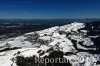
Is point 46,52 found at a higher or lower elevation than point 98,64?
higher

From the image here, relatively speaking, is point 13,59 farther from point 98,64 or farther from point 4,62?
point 98,64

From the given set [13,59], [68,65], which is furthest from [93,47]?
[13,59]

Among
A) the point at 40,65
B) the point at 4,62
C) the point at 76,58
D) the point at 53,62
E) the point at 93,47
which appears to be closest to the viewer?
the point at 4,62

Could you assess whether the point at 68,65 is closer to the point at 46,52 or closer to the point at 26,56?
the point at 46,52

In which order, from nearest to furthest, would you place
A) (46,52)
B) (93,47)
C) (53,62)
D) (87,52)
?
1. (53,62)
2. (46,52)
3. (87,52)
4. (93,47)

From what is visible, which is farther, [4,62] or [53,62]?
[53,62]

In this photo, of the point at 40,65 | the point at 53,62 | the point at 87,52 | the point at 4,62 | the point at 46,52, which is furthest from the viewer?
the point at 87,52

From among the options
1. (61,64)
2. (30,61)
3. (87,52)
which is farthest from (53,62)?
(87,52)

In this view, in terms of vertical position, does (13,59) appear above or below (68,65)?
above

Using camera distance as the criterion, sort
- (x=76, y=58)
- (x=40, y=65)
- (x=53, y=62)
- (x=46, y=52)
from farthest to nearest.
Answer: (x=76, y=58)
(x=46, y=52)
(x=53, y=62)
(x=40, y=65)
